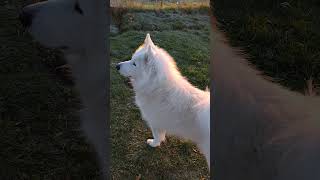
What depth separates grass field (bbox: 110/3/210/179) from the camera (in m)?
2.41

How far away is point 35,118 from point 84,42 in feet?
1.63

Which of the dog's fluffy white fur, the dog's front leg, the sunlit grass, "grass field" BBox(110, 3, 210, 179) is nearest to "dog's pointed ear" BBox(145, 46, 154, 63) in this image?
the dog's fluffy white fur

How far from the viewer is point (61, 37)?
1919mm

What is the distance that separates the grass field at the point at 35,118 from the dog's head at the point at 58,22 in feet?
0.24

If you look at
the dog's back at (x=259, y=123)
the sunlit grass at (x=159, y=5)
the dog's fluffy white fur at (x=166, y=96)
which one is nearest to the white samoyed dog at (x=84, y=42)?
the sunlit grass at (x=159, y=5)

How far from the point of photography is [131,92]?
3.08m

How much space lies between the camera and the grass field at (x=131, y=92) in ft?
7.92

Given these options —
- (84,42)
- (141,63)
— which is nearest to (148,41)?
(141,63)

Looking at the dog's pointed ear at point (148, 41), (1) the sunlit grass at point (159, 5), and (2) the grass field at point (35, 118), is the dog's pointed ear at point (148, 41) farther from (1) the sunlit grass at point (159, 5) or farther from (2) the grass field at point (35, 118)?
(2) the grass field at point (35, 118)

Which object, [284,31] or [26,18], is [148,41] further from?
[284,31]

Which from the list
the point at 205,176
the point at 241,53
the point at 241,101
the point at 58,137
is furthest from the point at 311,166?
the point at 58,137

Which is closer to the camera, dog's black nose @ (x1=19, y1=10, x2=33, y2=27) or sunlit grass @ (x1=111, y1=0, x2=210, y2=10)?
dog's black nose @ (x1=19, y1=10, x2=33, y2=27)

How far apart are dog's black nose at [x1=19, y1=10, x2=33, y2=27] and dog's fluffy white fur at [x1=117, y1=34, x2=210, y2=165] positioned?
821 millimetres

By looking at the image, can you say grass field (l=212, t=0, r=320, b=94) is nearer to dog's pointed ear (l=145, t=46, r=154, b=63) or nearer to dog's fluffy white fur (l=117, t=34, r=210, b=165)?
dog's fluffy white fur (l=117, t=34, r=210, b=165)
